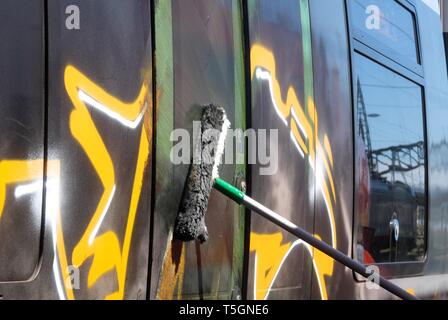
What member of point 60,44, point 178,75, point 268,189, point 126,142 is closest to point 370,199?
point 268,189

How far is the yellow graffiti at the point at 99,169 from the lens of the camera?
234 cm

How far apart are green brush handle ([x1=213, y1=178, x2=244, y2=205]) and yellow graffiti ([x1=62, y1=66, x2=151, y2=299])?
44cm

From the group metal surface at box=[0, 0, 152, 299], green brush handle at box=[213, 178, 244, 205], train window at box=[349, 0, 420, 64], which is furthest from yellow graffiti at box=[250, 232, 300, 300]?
train window at box=[349, 0, 420, 64]

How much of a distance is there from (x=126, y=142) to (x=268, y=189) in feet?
3.05

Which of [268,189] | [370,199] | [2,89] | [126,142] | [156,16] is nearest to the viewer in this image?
[2,89]

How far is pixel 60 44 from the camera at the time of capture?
91.4 inches

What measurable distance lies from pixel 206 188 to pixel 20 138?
33.7 inches

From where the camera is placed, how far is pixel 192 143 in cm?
288

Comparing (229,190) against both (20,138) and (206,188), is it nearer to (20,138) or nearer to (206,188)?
(206,188)

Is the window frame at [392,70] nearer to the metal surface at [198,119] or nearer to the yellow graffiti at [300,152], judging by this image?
the yellow graffiti at [300,152]

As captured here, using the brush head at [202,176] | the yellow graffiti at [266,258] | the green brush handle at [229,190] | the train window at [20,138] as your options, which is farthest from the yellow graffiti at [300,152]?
the train window at [20,138]

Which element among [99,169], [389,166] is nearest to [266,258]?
[99,169]

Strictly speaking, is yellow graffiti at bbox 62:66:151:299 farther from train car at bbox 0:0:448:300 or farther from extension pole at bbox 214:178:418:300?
extension pole at bbox 214:178:418:300

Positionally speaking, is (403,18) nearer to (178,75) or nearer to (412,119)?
(412,119)
